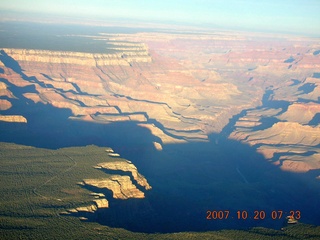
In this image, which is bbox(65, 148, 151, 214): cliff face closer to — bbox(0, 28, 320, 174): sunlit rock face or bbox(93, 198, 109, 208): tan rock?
bbox(93, 198, 109, 208): tan rock

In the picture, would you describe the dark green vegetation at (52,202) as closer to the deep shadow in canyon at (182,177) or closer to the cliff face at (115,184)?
the cliff face at (115,184)

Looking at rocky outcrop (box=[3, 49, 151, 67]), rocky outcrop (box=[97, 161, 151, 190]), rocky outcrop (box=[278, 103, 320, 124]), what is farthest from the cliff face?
rocky outcrop (box=[3, 49, 151, 67])

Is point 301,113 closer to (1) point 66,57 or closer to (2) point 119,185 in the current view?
(1) point 66,57

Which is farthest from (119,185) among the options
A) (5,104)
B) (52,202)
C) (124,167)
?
(5,104)

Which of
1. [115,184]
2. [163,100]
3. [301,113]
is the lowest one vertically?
[301,113]

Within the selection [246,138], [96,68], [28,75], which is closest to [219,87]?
[96,68]

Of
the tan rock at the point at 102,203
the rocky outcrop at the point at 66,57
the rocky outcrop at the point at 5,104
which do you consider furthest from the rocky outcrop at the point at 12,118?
the rocky outcrop at the point at 66,57

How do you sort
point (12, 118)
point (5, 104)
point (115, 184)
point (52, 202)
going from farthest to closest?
point (5, 104), point (12, 118), point (115, 184), point (52, 202)
